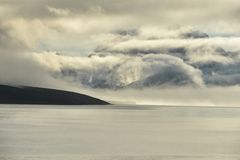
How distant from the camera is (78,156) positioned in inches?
2832

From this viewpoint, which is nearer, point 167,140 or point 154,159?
point 154,159

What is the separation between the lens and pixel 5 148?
271 ft

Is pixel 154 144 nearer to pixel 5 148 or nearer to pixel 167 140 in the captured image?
pixel 167 140

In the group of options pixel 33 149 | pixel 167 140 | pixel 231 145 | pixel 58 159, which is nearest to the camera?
pixel 58 159

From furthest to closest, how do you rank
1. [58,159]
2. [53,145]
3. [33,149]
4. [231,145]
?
[231,145] < [53,145] < [33,149] < [58,159]

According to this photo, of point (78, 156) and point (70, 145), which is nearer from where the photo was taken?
point (78, 156)

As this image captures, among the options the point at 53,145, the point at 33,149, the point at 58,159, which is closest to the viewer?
the point at 58,159

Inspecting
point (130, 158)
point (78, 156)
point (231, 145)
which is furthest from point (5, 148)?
point (231, 145)

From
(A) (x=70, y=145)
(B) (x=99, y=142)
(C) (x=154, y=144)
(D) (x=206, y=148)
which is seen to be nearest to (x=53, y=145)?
(A) (x=70, y=145)

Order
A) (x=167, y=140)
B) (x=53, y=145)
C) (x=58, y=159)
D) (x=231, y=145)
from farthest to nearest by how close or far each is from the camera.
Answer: (x=167, y=140) < (x=231, y=145) < (x=53, y=145) < (x=58, y=159)

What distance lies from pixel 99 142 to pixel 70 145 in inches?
333

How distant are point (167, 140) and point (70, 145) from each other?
72.5 ft

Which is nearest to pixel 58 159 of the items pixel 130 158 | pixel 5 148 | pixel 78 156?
pixel 78 156

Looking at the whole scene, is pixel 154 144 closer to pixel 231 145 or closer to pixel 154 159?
pixel 231 145
